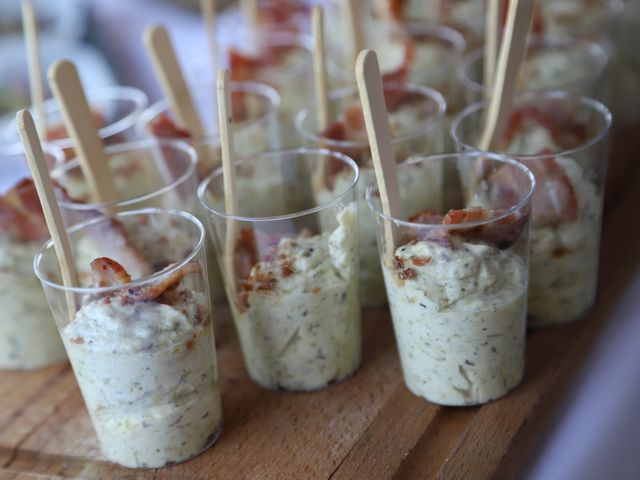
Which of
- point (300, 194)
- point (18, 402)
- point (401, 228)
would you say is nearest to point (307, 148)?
point (300, 194)

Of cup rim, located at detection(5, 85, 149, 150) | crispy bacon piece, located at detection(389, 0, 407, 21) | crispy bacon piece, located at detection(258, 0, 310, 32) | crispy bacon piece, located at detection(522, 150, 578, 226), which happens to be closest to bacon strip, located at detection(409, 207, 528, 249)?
crispy bacon piece, located at detection(522, 150, 578, 226)

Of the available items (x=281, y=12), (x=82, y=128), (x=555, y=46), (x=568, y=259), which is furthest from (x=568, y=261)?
(x=281, y=12)

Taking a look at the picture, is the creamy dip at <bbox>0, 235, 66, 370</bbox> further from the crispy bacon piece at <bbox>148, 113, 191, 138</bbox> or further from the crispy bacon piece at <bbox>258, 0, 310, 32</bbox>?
the crispy bacon piece at <bbox>258, 0, 310, 32</bbox>

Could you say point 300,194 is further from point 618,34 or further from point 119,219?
point 618,34

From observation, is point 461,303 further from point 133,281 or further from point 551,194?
point 133,281

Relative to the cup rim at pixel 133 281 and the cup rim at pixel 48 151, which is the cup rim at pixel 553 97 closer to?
the cup rim at pixel 133 281

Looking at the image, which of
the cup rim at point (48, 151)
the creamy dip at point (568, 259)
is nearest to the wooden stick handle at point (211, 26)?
the cup rim at point (48, 151)

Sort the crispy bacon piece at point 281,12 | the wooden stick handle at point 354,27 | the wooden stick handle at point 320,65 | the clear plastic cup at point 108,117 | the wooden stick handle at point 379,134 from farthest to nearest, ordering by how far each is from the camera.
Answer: the crispy bacon piece at point 281,12 < the clear plastic cup at point 108,117 < the wooden stick handle at point 354,27 < the wooden stick handle at point 320,65 < the wooden stick handle at point 379,134
